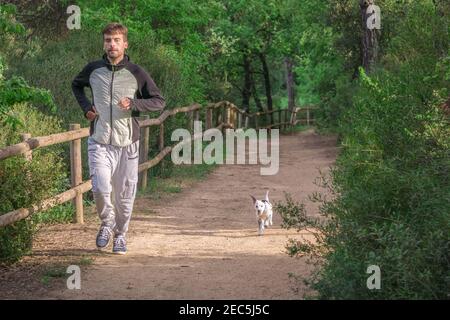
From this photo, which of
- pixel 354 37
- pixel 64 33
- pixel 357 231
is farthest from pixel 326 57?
pixel 357 231

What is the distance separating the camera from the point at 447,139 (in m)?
6.57

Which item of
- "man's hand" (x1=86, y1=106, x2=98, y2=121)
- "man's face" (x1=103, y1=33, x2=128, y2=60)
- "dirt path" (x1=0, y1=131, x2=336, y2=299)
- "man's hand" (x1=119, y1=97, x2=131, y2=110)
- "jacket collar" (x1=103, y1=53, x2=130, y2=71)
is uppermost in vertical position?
"man's face" (x1=103, y1=33, x2=128, y2=60)

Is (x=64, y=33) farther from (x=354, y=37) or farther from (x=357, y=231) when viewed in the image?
(x=357, y=231)

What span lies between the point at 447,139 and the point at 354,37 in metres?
A: 19.3

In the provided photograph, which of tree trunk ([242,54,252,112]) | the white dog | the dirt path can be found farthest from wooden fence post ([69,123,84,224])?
tree trunk ([242,54,252,112])

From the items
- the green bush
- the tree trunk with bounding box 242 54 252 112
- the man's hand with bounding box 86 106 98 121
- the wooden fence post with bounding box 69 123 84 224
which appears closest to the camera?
the green bush

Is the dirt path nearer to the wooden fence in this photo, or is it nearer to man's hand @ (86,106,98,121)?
the wooden fence

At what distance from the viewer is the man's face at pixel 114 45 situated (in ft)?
27.7

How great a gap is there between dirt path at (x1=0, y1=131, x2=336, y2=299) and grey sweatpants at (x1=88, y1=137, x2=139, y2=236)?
421mm

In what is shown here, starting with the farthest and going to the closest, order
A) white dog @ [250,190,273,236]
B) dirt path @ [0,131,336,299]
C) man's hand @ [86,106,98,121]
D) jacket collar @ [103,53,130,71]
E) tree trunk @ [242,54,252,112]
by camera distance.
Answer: tree trunk @ [242,54,252,112], white dog @ [250,190,273,236], jacket collar @ [103,53,130,71], man's hand @ [86,106,98,121], dirt path @ [0,131,336,299]

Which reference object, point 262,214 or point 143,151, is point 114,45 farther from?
point 143,151

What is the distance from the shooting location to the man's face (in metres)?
8.44

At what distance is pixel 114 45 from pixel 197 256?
2.36m

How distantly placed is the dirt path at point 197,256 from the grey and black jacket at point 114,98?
4.15 feet
